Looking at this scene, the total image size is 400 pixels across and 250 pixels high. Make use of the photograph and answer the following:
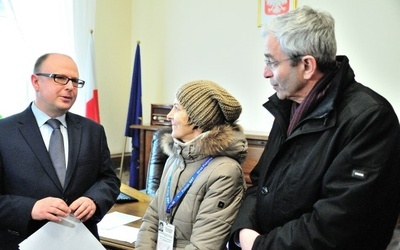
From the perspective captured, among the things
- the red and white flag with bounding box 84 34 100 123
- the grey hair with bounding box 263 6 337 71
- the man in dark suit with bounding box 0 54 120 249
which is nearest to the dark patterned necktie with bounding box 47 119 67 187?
the man in dark suit with bounding box 0 54 120 249

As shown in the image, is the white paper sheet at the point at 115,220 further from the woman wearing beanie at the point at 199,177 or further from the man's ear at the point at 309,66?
the man's ear at the point at 309,66

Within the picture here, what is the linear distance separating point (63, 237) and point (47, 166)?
0.30 metres

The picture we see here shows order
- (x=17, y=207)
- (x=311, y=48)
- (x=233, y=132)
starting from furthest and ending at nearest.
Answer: (x=233, y=132)
(x=17, y=207)
(x=311, y=48)

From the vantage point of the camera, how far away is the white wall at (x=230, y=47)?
10.3 ft

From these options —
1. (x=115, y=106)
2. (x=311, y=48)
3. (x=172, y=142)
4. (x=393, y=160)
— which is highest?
(x=311, y=48)

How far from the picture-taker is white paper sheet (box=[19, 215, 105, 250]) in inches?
56.5

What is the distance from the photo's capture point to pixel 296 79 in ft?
4.16

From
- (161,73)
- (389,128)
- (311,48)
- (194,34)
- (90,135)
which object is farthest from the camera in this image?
(161,73)

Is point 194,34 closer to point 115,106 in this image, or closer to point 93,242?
point 115,106

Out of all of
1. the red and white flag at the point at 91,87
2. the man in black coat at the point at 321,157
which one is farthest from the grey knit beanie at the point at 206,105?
the red and white flag at the point at 91,87

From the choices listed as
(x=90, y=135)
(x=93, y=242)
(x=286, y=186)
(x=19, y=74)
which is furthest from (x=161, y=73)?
(x=286, y=186)

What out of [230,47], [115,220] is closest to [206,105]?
[115,220]

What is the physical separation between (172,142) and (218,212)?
0.41 meters

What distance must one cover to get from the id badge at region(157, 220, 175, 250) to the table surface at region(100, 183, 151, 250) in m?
0.23
